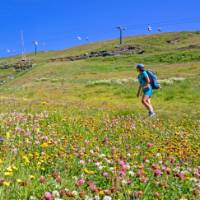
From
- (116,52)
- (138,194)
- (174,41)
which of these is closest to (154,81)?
(138,194)

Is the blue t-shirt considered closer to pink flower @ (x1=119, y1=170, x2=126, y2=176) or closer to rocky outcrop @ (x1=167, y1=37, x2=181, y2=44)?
pink flower @ (x1=119, y1=170, x2=126, y2=176)

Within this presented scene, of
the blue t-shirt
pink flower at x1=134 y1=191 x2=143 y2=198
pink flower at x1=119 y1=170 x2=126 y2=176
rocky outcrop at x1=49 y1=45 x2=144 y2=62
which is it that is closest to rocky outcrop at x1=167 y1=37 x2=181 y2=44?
rocky outcrop at x1=49 y1=45 x2=144 y2=62

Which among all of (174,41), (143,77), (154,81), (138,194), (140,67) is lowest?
(138,194)

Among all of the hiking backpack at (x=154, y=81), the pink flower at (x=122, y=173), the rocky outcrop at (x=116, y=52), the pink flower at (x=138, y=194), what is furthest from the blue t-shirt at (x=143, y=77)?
the rocky outcrop at (x=116, y=52)

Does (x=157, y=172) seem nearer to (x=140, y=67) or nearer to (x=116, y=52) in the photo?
(x=140, y=67)

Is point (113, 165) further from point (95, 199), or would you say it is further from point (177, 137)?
point (177, 137)

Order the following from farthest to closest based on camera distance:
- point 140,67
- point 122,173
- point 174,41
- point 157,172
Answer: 1. point 174,41
2. point 140,67
3. point 157,172
4. point 122,173

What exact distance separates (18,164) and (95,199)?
5.44 ft

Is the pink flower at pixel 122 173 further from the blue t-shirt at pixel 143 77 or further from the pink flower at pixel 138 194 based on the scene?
the blue t-shirt at pixel 143 77

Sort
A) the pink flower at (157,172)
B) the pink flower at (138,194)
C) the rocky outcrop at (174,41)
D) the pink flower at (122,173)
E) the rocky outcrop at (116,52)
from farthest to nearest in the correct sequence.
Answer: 1. the rocky outcrop at (174,41)
2. the rocky outcrop at (116,52)
3. the pink flower at (157,172)
4. the pink flower at (122,173)
5. the pink flower at (138,194)

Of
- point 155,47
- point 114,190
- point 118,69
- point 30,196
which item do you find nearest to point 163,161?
point 114,190

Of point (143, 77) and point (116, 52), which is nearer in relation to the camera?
point (143, 77)

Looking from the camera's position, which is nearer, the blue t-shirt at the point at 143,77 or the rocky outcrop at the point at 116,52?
the blue t-shirt at the point at 143,77

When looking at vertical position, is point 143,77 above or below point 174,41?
below
